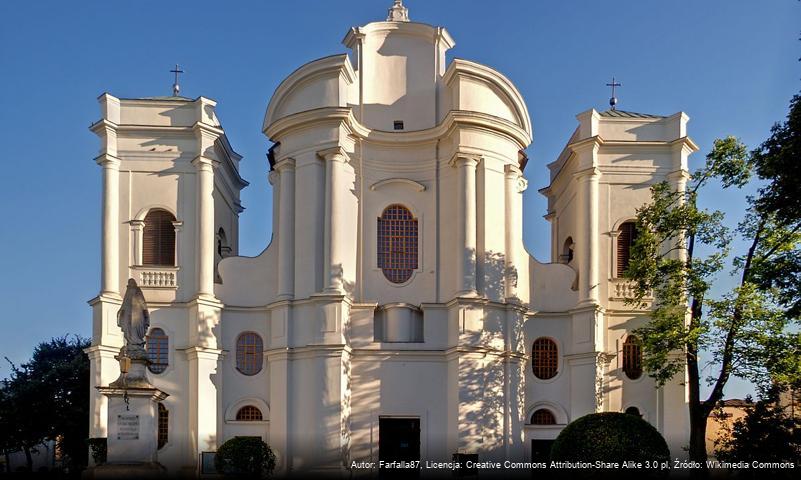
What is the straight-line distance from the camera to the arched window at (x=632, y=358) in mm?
31828

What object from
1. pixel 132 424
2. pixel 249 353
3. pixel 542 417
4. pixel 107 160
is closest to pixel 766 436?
pixel 542 417

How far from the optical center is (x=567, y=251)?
35625 millimetres

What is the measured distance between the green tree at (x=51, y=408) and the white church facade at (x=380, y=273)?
6.43m

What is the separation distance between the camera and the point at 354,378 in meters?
30.5

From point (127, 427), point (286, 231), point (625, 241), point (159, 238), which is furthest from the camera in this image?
point (625, 241)

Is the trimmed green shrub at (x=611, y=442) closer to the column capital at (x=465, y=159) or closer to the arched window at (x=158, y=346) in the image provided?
the column capital at (x=465, y=159)

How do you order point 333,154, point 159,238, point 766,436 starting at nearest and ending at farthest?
point 766,436 < point 333,154 < point 159,238

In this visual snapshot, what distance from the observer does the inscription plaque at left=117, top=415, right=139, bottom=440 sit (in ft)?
66.7

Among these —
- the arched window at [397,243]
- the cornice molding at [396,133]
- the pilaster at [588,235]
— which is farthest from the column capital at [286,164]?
the pilaster at [588,235]

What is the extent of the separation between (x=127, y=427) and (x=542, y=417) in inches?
623

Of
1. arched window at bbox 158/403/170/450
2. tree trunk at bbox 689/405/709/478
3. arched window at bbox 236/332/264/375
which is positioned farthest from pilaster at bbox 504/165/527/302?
arched window at bbox 158/403/170/450

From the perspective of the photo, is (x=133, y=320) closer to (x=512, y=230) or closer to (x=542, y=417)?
(x=512, y=230)

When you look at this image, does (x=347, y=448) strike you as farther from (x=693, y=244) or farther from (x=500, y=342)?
(x=693, y=244)

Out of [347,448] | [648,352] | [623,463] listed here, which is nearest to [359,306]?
[347,448]
